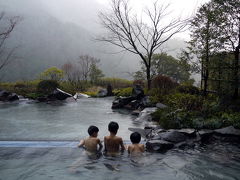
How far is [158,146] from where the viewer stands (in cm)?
493

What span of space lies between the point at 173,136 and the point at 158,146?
655 mm

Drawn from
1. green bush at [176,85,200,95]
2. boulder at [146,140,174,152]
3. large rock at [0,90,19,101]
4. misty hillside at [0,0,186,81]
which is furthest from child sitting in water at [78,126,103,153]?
misty hillside at [0,0,186,81]

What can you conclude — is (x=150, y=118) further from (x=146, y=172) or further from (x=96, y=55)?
(x=96, y=55)

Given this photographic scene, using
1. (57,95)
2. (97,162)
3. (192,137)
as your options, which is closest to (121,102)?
(57,95)

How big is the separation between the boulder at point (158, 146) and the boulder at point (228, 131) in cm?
138

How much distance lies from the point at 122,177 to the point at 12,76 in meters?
44.5

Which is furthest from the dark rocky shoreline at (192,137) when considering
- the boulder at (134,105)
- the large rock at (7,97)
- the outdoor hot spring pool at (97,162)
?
the large rock at (7,97)

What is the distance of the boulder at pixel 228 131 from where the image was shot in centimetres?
541

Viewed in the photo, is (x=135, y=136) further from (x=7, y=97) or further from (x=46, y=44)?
(x=46, y=44)

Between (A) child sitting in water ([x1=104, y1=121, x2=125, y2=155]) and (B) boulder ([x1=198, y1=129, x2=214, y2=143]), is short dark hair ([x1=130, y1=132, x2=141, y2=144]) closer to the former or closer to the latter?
(A) child sitting in water ([x1=104, y1=121, x2=125, y2=155])

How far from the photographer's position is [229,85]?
7.70 metres

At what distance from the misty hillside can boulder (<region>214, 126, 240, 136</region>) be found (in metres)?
41.0

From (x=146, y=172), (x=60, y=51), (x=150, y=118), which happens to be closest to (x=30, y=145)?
(x=146, y=172)

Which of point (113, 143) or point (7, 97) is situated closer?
point (113, 143)
